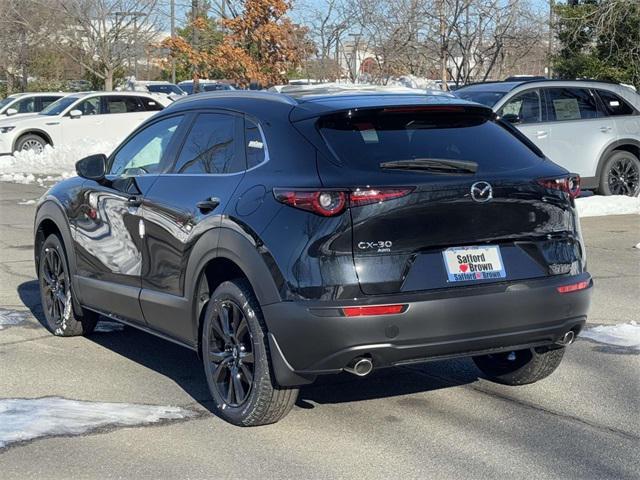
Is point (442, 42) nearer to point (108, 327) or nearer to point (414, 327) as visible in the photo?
point (108, 327)

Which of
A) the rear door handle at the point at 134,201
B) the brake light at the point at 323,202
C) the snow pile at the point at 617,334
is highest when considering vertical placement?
the brake light at the point at 323,202

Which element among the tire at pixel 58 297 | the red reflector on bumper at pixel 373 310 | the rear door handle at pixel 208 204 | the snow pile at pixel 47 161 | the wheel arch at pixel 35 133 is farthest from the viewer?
the wheel arch at pixel 35 133

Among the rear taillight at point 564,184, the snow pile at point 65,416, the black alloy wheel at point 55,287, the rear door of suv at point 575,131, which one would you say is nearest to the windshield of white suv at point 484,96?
the rear door of suv at point 575,131

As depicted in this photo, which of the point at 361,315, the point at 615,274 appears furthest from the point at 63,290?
Answer: the point at 615,274

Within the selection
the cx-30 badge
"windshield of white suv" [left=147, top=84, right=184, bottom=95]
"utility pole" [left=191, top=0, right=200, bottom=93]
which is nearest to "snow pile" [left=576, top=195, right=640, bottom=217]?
the cx-30 badge

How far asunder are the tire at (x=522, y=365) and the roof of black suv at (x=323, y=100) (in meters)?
1.51

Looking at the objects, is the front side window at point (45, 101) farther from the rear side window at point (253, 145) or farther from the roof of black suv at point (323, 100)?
the rear side window at point (253, 145)

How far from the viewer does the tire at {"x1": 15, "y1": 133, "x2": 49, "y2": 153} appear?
82.2ft

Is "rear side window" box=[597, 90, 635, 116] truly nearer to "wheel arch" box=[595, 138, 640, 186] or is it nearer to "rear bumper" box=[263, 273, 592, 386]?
"wheel arch" box=[595, 138, 640, 186]

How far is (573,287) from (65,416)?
280cm

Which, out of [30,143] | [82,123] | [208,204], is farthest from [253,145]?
[30,143]

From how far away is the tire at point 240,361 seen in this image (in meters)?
5.30

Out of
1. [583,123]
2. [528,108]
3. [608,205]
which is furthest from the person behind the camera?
[583,123]

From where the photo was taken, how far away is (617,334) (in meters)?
7.58
